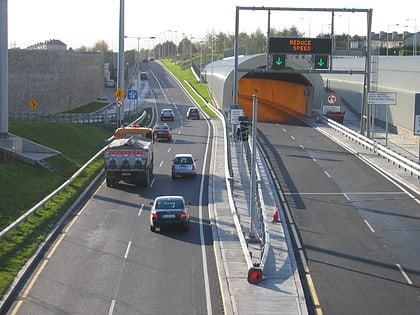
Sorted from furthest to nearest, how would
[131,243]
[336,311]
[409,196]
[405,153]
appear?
[405,153] → [409,196] → [131,243] → [336,311]

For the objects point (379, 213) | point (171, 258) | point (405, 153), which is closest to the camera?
point (171, 258)

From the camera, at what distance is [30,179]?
35.2 metres

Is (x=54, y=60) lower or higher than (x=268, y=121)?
higher

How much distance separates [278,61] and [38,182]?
23.3 meters

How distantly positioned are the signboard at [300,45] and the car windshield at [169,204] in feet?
86.7

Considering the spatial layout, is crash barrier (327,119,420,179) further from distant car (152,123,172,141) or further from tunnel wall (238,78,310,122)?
tunnel wall (238,78,310,122)

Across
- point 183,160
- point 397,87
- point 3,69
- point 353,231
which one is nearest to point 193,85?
point 397,87

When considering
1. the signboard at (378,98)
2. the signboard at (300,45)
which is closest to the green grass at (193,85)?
the signboard at (378,98)

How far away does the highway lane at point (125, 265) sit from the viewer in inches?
698

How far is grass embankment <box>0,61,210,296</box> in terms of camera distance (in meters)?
22.8

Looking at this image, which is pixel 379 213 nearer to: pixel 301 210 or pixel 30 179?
pixel 301 210

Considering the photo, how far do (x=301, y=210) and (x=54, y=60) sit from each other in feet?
143

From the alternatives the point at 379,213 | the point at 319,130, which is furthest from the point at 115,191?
the point at 319,130

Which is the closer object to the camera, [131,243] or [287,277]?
[287,277]
